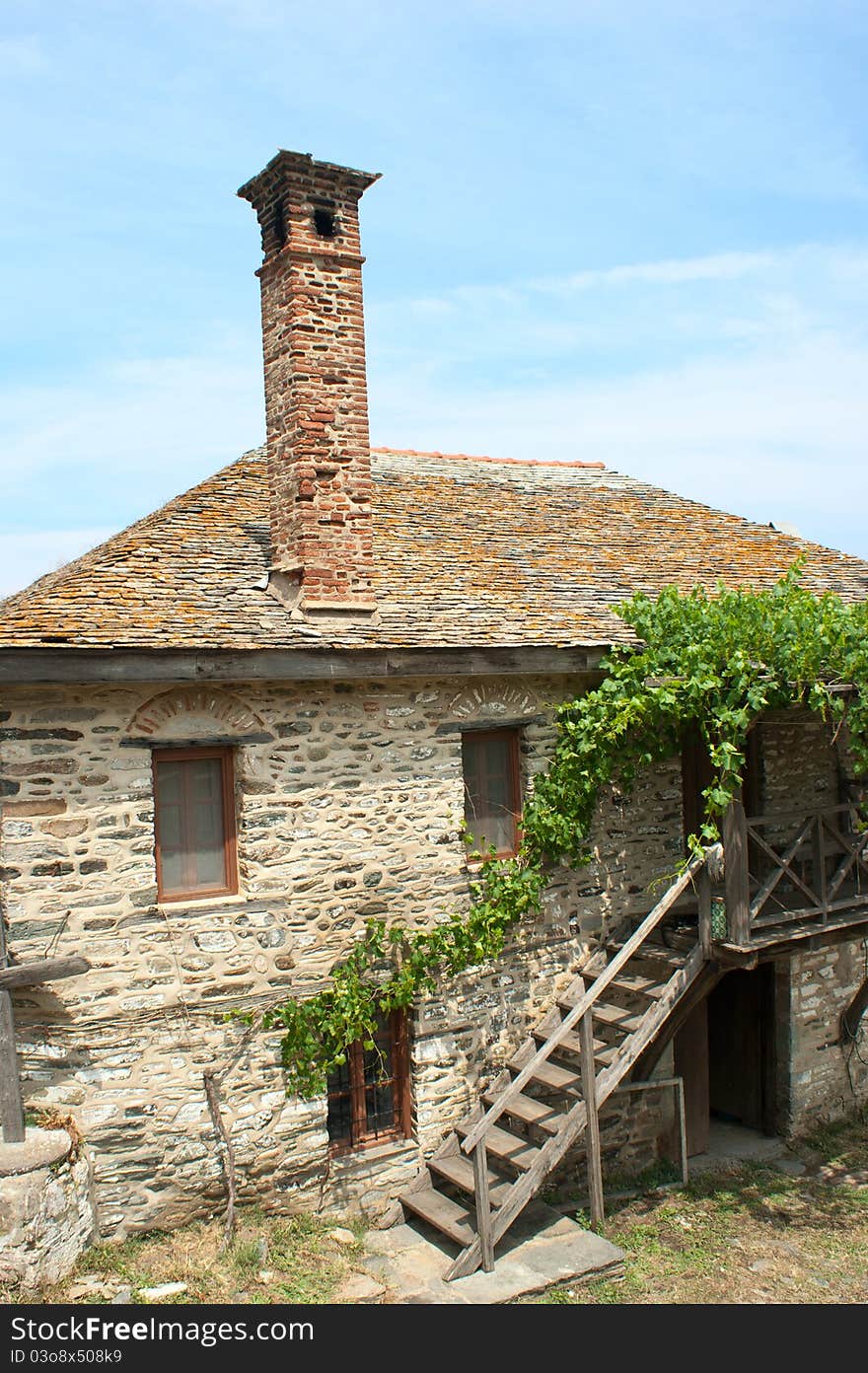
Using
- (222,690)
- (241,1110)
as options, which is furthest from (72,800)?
(241,1110)

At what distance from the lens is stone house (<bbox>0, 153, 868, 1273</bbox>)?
7.65 m

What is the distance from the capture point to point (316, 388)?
8945mm

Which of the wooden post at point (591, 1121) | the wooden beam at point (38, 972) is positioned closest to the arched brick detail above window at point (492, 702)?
the wooden post at point (591, 1121)

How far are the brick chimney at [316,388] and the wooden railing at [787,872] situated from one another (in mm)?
3721

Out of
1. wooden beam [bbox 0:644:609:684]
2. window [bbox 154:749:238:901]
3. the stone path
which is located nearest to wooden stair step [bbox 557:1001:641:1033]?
the stone path

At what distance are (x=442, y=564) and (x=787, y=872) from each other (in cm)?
430

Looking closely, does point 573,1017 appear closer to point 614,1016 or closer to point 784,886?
point 614,1016

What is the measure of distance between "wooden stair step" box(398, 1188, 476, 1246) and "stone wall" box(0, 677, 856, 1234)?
0.77 feet

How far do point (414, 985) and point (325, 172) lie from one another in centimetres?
684

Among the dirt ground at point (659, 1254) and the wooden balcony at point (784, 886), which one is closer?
the dirt ground at point (659, 1254)

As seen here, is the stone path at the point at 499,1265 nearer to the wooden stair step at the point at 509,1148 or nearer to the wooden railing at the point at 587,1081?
the wooden railing at the point at 587,1081

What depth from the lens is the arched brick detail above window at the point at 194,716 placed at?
25.9ft

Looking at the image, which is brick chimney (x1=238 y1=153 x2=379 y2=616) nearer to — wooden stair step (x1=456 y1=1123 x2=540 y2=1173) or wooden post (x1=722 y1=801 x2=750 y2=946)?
wooden post (x1=722 y1=801 x2=750 y2=946)

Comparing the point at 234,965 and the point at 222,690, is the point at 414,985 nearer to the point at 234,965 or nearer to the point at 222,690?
the point at 234,965
